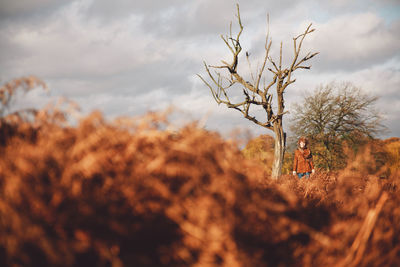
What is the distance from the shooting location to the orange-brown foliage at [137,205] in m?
0.71

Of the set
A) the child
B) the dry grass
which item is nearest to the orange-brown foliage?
the dry grass

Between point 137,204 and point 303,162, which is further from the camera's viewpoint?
point 303,162

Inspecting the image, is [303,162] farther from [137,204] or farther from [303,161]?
[137,204]

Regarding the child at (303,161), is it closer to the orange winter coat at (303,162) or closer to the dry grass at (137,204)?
the orange winter coat at (303,162)

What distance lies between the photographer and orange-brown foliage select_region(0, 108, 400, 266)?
2.34ft

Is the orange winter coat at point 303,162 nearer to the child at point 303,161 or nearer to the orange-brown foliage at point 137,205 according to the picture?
the child at point 303,161

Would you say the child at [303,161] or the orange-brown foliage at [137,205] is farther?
the child at [303,161]

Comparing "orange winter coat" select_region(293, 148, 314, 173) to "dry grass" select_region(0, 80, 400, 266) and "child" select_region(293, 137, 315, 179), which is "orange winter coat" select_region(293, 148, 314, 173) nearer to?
"child" select_region(293, 137, 315, 179)

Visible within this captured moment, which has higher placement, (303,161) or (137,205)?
(303,161)

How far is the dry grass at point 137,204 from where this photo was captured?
2.34 ft

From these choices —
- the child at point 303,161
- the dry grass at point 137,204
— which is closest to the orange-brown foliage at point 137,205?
the dry grass at point 137,204

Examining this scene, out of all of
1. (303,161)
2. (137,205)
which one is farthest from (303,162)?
(137,205)

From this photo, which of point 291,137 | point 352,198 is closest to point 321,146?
point 291,137

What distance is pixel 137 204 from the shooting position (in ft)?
2.50
